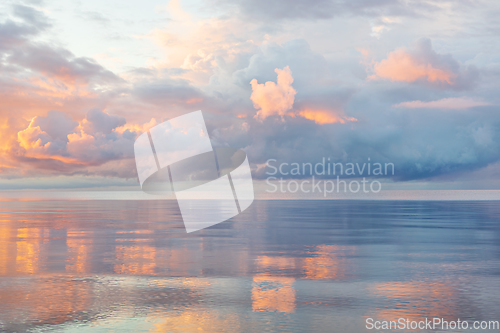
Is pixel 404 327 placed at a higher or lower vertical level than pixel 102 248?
lower

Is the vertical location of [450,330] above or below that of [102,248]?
below

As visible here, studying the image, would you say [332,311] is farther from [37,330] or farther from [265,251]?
[265,251]

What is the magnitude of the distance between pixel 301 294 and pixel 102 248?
65.5 feet

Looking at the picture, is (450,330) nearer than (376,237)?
Yes

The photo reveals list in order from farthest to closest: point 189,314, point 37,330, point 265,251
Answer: point 265,251
point 189,314
point 37,330

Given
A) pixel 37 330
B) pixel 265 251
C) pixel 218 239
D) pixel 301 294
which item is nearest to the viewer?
pixel 37 330

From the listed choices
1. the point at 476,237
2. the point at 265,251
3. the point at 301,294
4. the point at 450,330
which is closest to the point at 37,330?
the point at 301,294

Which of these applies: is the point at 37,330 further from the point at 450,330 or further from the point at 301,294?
the point at 450,330

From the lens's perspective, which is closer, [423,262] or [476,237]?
[423,262]

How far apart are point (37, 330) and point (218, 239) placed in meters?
27.5

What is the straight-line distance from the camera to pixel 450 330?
591 inches

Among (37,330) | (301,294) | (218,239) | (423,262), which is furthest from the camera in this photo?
(218,239)

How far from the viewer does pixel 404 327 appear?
50.0ft

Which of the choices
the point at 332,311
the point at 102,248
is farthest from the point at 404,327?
the point at 102,248
